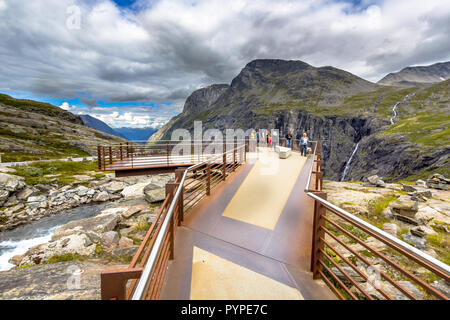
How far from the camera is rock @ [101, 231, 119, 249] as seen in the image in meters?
7.75

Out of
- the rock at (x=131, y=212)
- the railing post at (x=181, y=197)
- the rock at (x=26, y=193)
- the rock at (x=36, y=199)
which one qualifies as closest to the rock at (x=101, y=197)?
the rock at (x=36, y=199)

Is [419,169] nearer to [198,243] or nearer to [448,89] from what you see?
[198,243]

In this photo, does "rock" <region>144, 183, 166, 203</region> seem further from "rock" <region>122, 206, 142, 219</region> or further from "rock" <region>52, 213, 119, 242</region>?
"rock" <region>52, 213, 119, 242</region>

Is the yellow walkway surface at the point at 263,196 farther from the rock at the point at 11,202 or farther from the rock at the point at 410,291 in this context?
the rock at the point at 11,202

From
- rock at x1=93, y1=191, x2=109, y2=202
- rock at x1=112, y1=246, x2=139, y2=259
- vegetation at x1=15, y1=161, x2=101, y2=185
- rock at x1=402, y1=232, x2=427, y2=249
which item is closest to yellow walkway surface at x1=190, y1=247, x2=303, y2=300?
rock at x1=112, y1=246, x2=139, y2=259

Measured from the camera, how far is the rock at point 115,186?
16438mm

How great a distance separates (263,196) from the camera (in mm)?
7035

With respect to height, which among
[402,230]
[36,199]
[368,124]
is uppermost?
[368,124]

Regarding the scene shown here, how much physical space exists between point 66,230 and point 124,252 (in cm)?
462

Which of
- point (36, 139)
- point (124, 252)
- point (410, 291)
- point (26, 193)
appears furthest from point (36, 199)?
point (36, 139)

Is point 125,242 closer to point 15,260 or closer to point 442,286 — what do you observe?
point 15,260

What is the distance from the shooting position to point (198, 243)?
452 cm
